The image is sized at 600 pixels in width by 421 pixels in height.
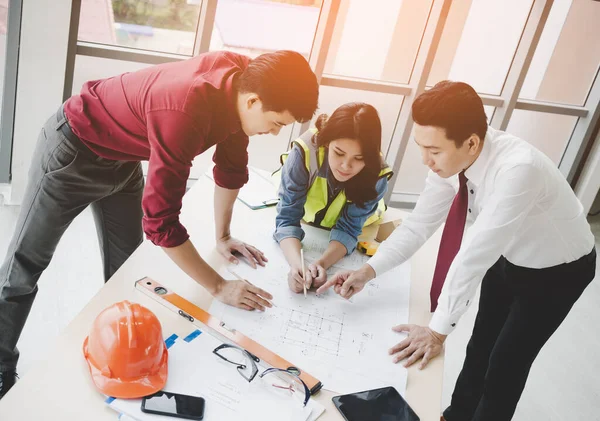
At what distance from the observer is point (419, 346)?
4.24 ft

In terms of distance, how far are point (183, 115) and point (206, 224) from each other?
1.96 feet

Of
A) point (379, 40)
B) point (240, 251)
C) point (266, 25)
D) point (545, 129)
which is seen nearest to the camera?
point (240, 251)

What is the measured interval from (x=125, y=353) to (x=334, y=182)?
3.27 ft

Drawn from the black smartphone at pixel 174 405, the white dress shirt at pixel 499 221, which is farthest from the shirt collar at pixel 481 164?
the black smartphone at pixel 174 405

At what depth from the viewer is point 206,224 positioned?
1718mm

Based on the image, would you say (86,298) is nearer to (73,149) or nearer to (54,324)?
(54,324)

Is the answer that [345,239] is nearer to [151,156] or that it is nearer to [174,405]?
[151,156]

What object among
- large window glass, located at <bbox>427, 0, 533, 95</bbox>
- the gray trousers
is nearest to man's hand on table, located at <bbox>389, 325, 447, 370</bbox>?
the gray trousers

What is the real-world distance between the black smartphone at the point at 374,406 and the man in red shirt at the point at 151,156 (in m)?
0.34

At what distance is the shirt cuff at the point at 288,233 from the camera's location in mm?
1670

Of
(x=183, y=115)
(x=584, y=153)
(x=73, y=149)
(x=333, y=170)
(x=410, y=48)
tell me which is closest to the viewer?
(x=183, y=115)

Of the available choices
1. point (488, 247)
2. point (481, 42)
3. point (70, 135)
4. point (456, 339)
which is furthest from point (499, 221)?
point (481, 42)

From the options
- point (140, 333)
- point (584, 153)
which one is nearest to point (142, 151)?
point (140, 333)

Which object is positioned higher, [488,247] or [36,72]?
[488,247]
